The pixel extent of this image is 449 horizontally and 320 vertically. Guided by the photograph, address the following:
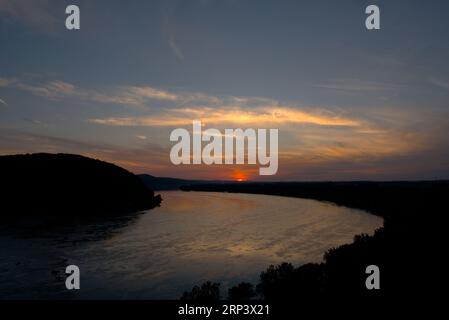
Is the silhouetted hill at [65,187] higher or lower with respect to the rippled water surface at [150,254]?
higher

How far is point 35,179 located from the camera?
9512 centimetres

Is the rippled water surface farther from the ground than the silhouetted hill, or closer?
closer

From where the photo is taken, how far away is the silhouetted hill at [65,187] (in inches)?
3280

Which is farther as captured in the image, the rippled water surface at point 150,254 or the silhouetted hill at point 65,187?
the silhouetted hill at point 65,187

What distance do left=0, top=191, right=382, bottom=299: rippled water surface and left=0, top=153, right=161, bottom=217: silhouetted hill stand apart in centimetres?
2938

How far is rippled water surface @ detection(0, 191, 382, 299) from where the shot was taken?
25047 mm

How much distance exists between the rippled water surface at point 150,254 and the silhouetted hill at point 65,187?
29383 mm

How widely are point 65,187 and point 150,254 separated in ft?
227

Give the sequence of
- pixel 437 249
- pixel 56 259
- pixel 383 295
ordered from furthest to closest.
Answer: pixel 56 259
pixel 437 249
pixel 383 295

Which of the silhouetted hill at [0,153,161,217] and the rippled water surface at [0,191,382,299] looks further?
the silhouetted hill at [0,153,161,217]

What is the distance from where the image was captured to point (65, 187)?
9575 centimetres
